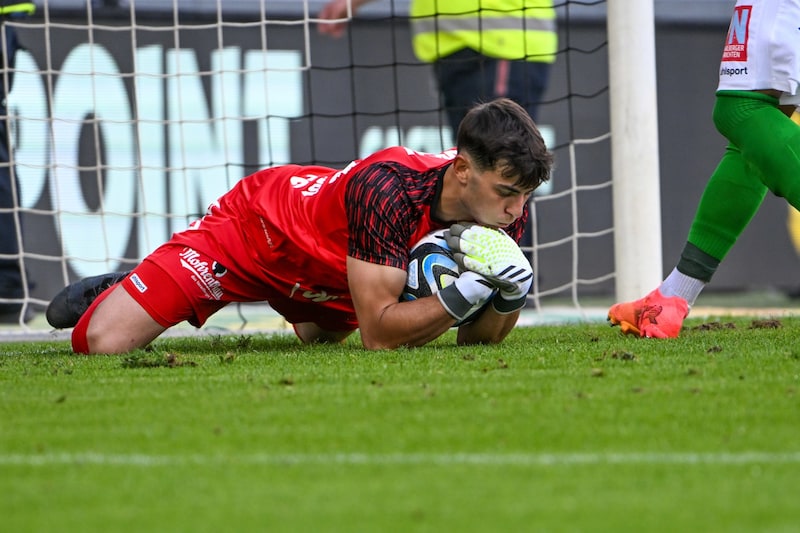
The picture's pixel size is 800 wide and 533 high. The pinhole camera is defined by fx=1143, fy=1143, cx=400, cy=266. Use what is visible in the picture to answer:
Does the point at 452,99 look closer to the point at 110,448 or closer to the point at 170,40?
the point at 170,40

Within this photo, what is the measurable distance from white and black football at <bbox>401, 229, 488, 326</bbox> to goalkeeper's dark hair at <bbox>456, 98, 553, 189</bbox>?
29cm

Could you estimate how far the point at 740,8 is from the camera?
3.67 m

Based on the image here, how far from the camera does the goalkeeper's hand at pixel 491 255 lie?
3.39 m

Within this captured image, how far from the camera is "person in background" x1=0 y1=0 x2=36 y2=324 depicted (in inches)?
222

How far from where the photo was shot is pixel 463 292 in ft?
11.2

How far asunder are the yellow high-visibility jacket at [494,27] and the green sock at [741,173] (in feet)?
5.89

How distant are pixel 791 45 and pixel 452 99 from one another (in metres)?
2.39

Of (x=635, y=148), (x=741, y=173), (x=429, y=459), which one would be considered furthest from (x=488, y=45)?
(x=429, y=459)

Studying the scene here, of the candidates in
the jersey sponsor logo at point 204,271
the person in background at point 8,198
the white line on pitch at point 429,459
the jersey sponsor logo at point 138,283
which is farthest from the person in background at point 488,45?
the white line on pitch at point 429,459

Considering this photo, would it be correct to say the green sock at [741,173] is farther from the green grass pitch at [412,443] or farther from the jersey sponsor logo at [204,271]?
the jersey sponsor logo at [204,271]

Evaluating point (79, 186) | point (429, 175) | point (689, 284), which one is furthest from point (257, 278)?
point (79, 186)

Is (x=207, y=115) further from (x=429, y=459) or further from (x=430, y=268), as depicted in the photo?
(x=429, y=459)

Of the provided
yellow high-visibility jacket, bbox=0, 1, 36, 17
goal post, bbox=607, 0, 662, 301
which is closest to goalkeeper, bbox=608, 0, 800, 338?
goal post, bbox=607, 0, 662, 301

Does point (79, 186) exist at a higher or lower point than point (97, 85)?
lower
